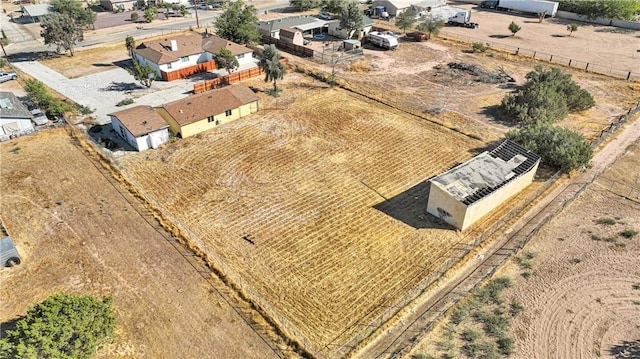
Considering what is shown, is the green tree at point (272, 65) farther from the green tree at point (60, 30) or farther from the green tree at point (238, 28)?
the green tree at point (60, 30)

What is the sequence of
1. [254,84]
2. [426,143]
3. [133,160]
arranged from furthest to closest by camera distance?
[254,84] → [426,143] → [133,160]

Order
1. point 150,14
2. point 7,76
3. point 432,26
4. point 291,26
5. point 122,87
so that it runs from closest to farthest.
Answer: point 122,87 < point 7,76 < point 291,26 < point 432,26 < point 150,14

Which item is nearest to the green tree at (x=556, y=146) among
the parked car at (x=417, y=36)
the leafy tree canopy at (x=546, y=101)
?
the leafy tree canopy at (x=546, y=101)

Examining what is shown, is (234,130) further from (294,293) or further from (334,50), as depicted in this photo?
(334,50)

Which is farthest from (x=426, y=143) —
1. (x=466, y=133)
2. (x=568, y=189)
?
(x=568, y=189)

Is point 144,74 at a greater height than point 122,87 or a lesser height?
greater

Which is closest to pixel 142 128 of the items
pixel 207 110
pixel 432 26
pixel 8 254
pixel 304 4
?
pixel 207 110

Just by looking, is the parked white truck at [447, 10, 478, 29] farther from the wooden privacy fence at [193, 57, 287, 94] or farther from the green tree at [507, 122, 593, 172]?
the green tree at [507, 122, 593, 172]

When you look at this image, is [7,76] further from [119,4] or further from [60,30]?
[119,4]
